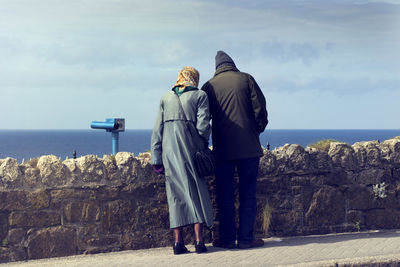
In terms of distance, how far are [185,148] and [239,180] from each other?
874mm

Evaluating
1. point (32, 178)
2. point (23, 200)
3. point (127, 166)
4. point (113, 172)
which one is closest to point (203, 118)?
point (127, 166)

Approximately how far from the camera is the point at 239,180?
6996 mm

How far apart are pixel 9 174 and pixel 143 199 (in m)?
1.52

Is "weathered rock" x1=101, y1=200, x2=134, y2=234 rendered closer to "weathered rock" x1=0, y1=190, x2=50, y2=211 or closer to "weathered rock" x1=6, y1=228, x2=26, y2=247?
"weathered rock" x1=0, y1=190, x2=50, y2=211

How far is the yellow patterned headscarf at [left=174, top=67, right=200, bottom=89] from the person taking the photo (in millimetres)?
6668

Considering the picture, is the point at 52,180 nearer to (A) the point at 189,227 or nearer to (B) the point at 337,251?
(A) the point at 189,227

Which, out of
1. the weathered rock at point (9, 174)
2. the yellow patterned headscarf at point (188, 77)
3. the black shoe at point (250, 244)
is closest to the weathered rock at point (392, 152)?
the black shoe at point (250, 244)

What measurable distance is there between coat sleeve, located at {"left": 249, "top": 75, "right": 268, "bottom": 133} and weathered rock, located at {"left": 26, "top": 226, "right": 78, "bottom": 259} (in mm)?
2450

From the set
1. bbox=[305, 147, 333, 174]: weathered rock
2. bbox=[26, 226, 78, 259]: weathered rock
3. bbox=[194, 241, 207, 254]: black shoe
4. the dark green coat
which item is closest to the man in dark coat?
the dark green coat

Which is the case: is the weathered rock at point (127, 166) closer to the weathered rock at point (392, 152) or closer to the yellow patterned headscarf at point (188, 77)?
the yellow patterned headscarf at point (188, 77)

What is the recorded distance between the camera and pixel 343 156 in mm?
7836

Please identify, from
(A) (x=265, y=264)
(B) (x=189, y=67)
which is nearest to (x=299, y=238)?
(A) (x=265, y=264)

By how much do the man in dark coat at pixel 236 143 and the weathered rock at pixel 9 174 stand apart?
225 cm

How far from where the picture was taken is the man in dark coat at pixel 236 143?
682 cm
